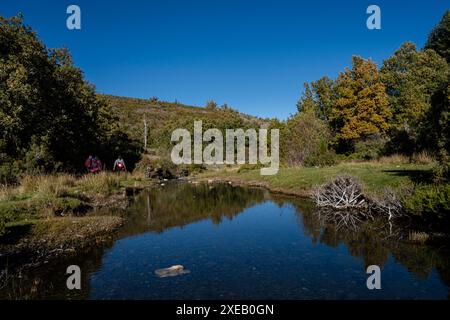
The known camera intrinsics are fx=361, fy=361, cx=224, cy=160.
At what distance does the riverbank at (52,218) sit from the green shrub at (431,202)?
10.1m

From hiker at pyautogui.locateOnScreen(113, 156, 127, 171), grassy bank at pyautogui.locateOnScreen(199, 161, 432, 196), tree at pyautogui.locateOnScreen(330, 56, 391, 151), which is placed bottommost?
grassy bank at pyautogui.locateOnScreen(199, 161, 432, 196)

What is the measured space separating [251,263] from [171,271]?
7.08 ft

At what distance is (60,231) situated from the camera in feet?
38.1

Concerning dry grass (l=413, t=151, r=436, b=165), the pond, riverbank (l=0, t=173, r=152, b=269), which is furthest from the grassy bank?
riverbank (l=0, t=173, r=152, b=269)

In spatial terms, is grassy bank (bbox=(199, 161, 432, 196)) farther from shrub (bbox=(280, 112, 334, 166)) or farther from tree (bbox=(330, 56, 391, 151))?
tree (bbox=(330, 56, 391, 151))

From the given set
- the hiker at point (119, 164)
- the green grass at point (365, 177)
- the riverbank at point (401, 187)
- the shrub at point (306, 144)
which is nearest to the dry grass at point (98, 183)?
the hiker at point (119, 164)

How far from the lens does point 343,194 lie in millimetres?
15953

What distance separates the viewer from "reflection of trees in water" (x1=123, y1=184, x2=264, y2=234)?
15.1 metres

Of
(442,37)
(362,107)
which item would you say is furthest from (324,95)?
(442,37)

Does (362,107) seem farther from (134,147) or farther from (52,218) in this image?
(52,218)

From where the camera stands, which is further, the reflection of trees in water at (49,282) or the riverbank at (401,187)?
the riverbank at (401,187)

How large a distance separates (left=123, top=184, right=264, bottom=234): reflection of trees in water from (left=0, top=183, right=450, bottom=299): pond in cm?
20

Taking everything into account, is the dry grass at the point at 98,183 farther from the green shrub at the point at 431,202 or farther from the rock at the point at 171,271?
the green shrub at the point at 431,202

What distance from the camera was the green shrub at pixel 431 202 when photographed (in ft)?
33.6
